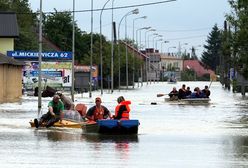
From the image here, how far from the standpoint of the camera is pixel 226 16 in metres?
57.3

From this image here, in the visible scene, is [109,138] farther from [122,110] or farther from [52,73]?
[52,73]

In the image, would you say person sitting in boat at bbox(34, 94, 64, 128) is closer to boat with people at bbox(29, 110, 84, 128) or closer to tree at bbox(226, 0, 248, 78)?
boat with people at bbox(29, 110, 84, 128)

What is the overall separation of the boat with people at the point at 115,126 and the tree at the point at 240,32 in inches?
1142

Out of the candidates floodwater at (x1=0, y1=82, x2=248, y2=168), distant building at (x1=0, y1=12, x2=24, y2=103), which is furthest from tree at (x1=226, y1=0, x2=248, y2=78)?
floodwater at (x1=0, y1=82, x2=248, y2=168)

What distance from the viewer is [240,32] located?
53562 millimetres

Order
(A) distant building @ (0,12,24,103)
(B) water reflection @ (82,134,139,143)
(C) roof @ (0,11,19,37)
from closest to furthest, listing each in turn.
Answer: (B) water reflection @ (82,134,139,143), (A) distant building @ (0,12,24,103), (C) roof @ (0,11,19,37)

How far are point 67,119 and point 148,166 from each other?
12442 millimetres

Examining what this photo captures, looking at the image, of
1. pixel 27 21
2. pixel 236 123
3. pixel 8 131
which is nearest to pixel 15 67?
pixel 236 123

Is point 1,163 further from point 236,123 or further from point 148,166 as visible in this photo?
point 236,123

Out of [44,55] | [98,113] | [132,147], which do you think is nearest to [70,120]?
[98,113]

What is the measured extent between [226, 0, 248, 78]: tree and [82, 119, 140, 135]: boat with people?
29019 mm

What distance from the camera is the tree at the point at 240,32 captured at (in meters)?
53.1

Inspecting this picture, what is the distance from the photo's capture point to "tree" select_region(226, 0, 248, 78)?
5306cm

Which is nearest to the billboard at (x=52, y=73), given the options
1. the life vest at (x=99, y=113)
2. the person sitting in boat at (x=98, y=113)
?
the person sitting in boat at (x=98, y=113)
